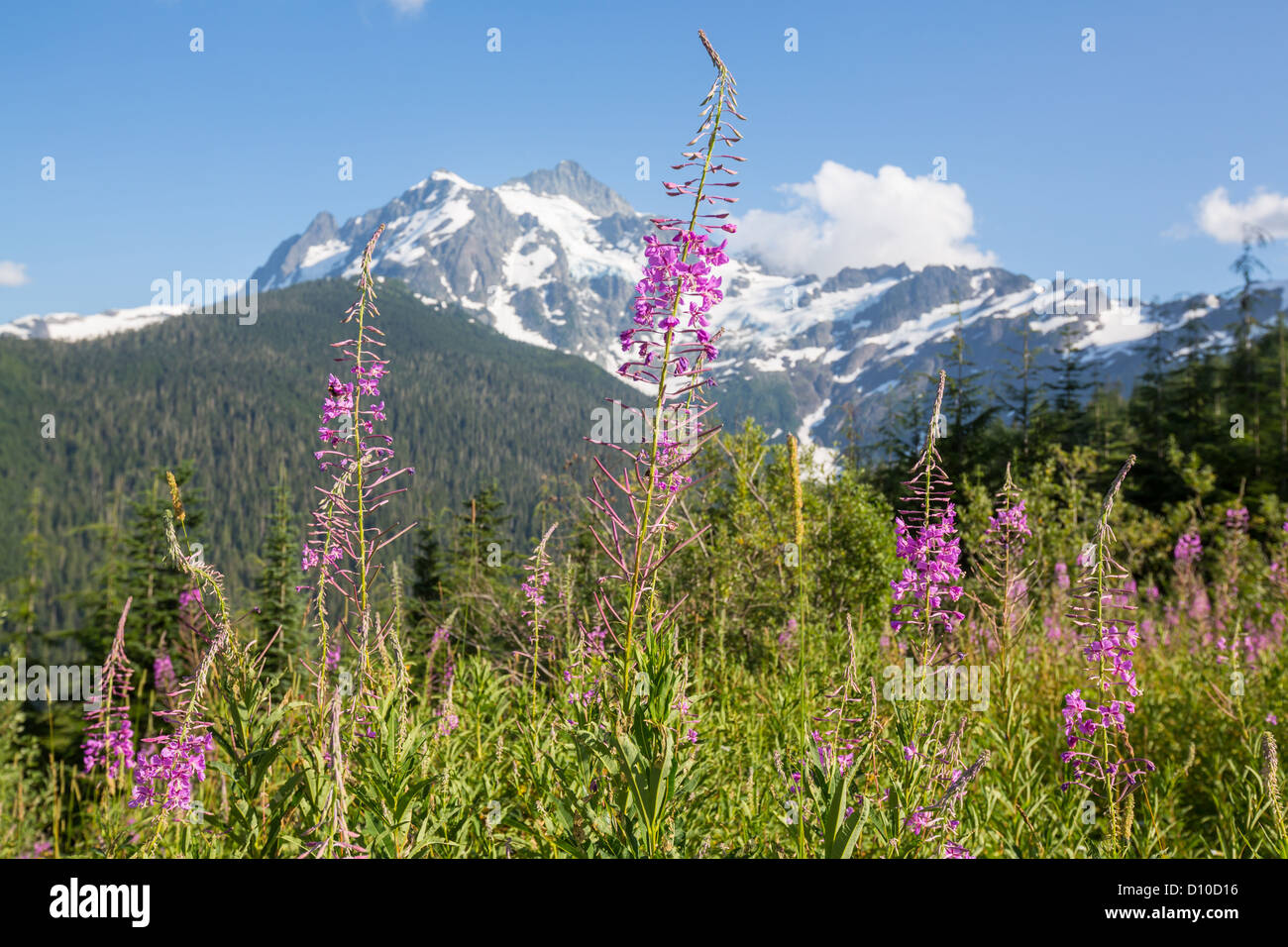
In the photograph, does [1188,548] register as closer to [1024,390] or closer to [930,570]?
[930,570]

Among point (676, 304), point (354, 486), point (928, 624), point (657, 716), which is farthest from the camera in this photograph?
point (928, 624)

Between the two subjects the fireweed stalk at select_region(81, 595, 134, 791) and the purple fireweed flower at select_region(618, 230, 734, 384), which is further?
the fireweed stalk at select_region(81, 595, 134, 791)

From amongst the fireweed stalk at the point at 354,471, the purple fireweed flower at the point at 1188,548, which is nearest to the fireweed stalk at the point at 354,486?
the fireweed stalk at the point at 354,471

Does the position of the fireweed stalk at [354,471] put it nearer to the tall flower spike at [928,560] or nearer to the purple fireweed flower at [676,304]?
the purple fireweed flower at [676,304]

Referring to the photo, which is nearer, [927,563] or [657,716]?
[657,716]

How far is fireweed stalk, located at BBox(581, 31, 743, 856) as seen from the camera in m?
1.89

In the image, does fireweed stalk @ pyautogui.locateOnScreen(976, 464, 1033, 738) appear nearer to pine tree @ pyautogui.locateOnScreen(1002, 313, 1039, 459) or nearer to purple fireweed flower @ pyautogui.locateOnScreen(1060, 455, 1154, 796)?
purple fireweed flower @ pyautogui.locateOnScreen(1060, 455, 1154, 796)

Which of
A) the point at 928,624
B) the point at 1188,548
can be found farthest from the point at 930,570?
the point at 1188,548

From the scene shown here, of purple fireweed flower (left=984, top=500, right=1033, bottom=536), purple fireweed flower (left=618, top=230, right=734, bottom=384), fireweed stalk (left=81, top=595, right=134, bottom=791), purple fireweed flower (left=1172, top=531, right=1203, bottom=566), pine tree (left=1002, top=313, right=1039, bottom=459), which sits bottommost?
fireweed stalk (left=81, top=595, right=134, bottom=791)

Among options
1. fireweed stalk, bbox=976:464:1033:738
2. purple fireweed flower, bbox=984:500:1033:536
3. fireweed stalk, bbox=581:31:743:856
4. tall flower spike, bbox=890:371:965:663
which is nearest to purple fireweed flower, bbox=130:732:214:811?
fireweed stalk, bbox=581:31:743:856

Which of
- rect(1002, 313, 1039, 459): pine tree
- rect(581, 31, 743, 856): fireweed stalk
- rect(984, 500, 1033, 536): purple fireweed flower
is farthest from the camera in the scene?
rect(1002, 313, 1039, 459): pine tree

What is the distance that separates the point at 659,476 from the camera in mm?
2025
